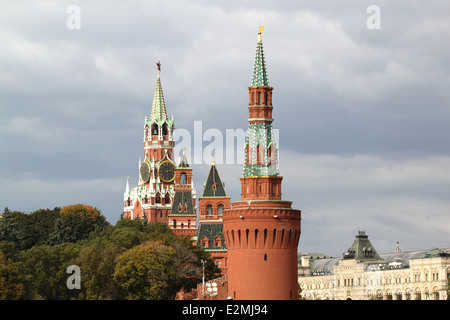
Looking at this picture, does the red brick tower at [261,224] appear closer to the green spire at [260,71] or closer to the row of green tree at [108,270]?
the green spire at [260,71]

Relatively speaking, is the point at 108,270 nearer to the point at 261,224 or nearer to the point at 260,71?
the point at 261,224

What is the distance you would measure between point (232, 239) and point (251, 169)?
827 centimetres

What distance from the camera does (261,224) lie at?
451ft

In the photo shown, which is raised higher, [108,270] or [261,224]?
[261,224]

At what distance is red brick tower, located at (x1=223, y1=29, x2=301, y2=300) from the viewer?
13750cm

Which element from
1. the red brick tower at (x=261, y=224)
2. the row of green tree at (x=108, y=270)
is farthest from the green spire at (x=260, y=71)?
the row of green tree at (x=108, y=270)

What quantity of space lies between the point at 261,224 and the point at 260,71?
18.1m

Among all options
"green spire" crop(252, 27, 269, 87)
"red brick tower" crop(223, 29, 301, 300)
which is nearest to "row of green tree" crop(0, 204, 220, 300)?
"red brick tower" crop(223, 29, 301, 300)

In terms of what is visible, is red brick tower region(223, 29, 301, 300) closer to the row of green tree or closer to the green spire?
the green spire

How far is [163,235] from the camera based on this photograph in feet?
590

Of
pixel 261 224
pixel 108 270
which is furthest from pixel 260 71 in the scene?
pixel 108 270
